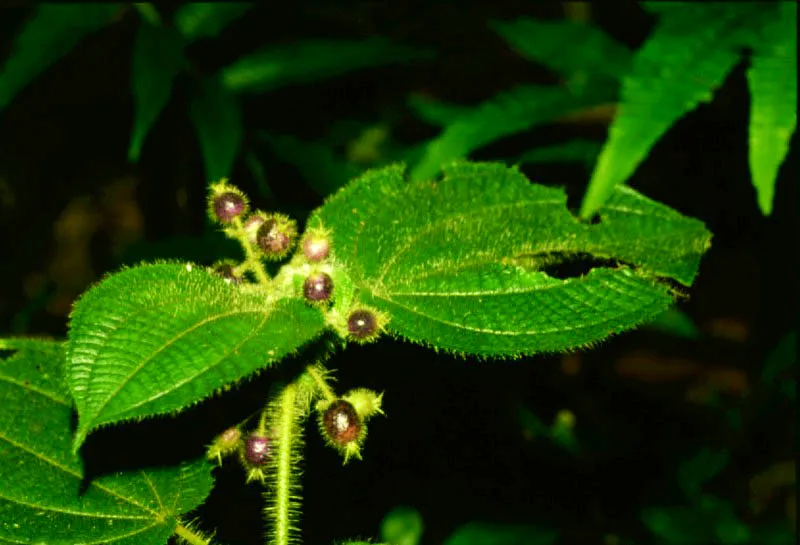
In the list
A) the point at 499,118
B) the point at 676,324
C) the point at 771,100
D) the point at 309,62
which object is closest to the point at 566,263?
the point at 771,100

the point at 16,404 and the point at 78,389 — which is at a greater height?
the point at 78,389

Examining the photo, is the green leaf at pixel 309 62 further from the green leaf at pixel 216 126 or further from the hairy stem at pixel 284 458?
the hairy stem at pixel 284 458

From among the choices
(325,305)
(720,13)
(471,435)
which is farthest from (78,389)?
(720,13)

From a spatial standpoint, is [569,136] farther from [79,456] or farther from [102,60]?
[79,456]

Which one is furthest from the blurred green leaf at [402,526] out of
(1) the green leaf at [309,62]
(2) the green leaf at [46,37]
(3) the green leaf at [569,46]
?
(2) the green leaf at [46,37]

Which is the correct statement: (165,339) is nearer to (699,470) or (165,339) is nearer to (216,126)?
(216,126)

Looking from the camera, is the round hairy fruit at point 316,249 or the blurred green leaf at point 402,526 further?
the blurred green leaf at point 402,526
